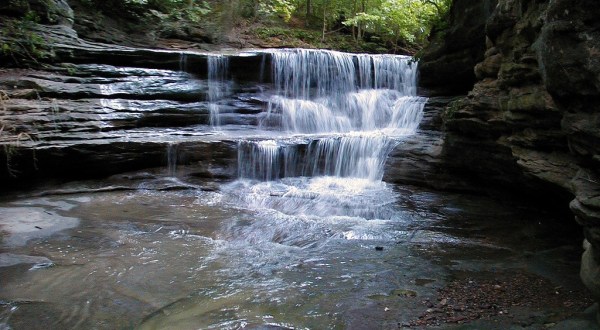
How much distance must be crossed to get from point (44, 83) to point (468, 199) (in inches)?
372

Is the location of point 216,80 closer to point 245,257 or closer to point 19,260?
point 245,257

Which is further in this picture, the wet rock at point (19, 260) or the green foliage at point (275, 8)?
the green foliage at point (275, 8)

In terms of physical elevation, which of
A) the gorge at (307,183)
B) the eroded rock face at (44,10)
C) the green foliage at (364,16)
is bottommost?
the gorge at (307,183)

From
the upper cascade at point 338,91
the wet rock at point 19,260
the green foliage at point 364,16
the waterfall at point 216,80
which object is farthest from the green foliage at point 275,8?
the wet rock at point 19,260

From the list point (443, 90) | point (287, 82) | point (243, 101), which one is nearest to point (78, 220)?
point (243, 101)

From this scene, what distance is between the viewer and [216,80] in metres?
12.6

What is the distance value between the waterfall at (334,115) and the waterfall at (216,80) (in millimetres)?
1447

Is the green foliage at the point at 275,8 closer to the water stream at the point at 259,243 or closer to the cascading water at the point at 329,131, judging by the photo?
the cascading water at the point at 329,131

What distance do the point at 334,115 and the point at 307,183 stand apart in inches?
162

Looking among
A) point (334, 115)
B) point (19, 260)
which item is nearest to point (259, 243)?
point (19, 260)

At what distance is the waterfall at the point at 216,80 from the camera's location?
1211 centimetres

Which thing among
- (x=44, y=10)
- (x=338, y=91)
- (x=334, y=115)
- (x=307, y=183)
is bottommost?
(x=307, y=183)

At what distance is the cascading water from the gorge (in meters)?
0.05

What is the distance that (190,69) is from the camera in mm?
12188
